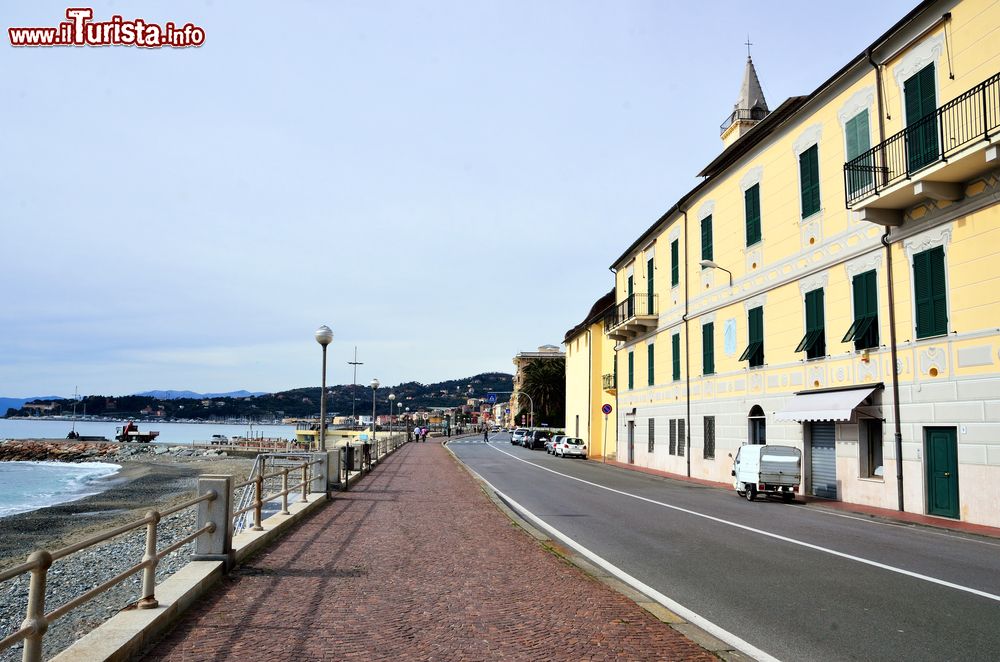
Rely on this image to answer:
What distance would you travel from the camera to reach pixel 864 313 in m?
18.5

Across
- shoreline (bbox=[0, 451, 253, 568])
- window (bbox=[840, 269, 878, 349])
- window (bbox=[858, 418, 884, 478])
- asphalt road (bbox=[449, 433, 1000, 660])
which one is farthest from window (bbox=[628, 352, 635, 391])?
shoreline (bbox=[0, 451, 253, 568])

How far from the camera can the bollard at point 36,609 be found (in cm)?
438

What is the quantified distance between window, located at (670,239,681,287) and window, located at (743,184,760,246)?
22.8 feet

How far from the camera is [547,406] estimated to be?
90.3 m

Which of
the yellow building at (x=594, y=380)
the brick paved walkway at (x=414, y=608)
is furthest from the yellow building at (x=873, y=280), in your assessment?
the yellow building at (x=594, y=380)

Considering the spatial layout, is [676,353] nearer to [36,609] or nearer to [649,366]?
[649,366]

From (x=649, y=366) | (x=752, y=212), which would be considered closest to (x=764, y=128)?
(x=752, y=212)

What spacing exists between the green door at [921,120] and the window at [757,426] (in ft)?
32.5

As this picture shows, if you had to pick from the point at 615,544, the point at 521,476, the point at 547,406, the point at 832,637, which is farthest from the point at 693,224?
the point at 547,406

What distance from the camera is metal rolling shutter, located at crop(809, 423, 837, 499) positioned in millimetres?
19891

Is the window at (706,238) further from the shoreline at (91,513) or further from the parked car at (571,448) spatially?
the parked car at (571,448)

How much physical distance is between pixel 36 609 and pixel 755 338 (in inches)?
902

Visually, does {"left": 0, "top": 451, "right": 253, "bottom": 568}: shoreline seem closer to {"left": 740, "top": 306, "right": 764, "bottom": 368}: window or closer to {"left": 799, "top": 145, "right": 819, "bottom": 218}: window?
{"left": 740, "top": 306, "right": 764, "bottom": 368}: window

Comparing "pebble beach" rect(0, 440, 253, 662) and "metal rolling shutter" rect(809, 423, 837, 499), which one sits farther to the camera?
"metal rolling shutter" rect(809, 423, 837, 499)
